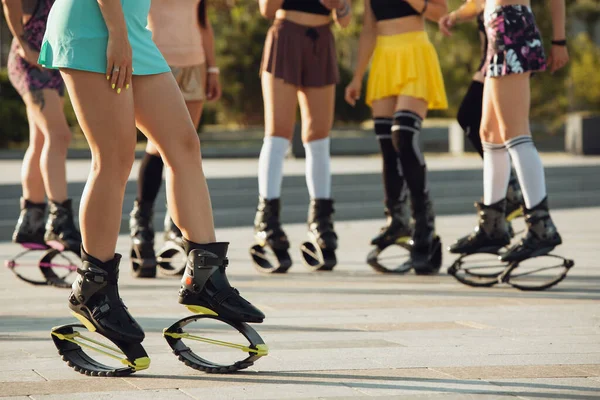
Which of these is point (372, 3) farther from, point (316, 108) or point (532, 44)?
point (532, 44)

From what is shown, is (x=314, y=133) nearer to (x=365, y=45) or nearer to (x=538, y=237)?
(x=365, y=45)

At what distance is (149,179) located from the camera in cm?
664

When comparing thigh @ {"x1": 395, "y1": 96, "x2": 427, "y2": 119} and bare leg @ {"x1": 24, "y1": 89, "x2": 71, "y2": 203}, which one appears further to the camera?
thigh @ {"x1": 395, "y1": 96, "x2": 427, "y2": 119}

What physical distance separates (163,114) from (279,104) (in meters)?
2.87

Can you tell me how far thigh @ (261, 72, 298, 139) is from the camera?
6645 mm

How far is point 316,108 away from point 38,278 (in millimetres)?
1912

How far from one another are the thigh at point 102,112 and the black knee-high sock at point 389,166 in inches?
123

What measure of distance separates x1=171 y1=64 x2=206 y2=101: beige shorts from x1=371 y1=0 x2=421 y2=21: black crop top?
111 cm

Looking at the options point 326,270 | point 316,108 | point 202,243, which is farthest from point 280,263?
point 202,243

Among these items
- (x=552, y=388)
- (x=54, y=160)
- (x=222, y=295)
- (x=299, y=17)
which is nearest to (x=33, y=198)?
(x=54, y=160)

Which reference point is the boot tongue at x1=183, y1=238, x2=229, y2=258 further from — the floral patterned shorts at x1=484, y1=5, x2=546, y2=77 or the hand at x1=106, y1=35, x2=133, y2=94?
the floral patterned shorts at x1=484, y1=5, x2=546, y2=77

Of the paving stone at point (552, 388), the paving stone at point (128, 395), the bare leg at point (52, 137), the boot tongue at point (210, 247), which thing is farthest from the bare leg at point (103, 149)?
the bare leg at point (52, 137)

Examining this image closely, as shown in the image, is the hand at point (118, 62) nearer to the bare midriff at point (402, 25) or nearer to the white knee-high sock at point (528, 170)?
the white knee-high sock at point (528, 170)

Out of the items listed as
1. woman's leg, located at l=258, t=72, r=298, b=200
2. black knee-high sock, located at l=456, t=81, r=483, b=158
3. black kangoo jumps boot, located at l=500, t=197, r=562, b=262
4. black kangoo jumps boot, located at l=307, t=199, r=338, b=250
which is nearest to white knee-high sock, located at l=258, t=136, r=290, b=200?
woman's leg, located at l=258, t=72, r=298, b=200
